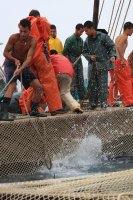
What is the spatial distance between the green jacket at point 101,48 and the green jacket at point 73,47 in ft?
5.19

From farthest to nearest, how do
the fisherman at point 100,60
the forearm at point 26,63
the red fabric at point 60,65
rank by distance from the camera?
the fisherman at point 100,60, the red fabric at point 60,65, the forearm at point 26,63

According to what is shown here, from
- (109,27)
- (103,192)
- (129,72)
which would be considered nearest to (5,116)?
(129,72)

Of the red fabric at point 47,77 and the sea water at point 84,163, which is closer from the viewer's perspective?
the sea water at point 84,163

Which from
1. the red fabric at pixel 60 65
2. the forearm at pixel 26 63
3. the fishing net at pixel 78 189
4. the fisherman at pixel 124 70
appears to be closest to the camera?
the fishing net at pixel 78 189

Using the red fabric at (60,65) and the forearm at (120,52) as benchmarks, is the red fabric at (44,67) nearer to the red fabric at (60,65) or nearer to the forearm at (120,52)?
the red fabric at (60,65)

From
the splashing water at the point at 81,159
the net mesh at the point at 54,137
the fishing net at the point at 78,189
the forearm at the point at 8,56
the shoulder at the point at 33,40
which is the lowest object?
the splashing water at the point at 81,159

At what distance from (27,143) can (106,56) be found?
9.34ft

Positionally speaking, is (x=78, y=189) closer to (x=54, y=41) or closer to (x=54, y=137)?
(x=54, y=137)

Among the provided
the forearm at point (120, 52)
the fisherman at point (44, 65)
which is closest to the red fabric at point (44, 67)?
the fisherman at point (44, 65)

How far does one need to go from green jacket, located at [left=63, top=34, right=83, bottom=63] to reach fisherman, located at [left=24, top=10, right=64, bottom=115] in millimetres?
2894

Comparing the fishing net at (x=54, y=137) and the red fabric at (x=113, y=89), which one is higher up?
the fishing net at (x=54, y=137)

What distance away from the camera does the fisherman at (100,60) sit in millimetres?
8820

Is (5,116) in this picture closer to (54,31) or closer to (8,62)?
(8,62)

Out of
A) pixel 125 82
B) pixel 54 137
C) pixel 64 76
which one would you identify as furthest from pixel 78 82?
pixel 54 137
